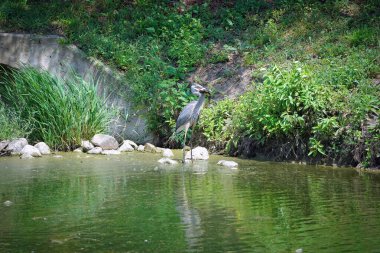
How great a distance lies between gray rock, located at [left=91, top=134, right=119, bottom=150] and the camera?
46.3 ft

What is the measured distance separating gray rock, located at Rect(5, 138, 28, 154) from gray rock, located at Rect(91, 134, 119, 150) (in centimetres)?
134

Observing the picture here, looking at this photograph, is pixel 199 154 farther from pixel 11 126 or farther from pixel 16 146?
pixel 11 126

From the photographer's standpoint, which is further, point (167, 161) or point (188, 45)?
point (188, 45)

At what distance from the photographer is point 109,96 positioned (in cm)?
1537

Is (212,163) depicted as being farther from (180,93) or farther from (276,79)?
(180,93)

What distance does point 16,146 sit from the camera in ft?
44.9

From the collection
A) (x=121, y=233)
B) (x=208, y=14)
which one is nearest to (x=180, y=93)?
(x=208, y=14)

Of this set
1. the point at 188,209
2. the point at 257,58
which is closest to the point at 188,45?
the point at 257,58

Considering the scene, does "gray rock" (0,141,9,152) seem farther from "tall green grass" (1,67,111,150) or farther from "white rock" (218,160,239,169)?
"white rock" (218,160,239,169)

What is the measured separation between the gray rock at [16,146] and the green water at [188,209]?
1725 mm

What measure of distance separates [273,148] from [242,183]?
9.18 feet

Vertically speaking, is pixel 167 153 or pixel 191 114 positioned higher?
pixel 191 114

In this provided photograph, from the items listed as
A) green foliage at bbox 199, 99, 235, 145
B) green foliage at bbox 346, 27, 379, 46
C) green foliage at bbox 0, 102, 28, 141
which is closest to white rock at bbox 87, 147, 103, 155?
green foliage at bbox 0, 102, 28, 141

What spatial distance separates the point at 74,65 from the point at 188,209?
29.0ft
